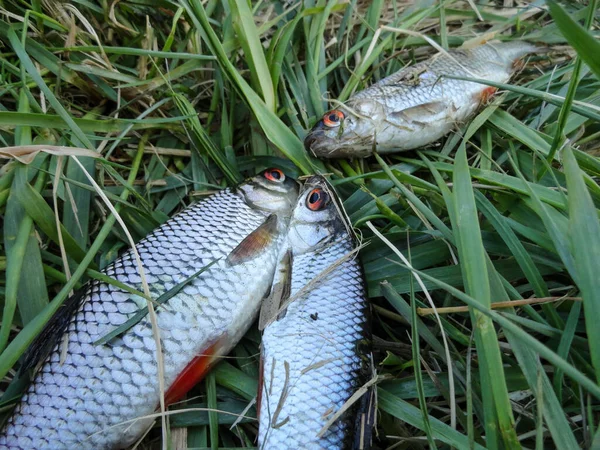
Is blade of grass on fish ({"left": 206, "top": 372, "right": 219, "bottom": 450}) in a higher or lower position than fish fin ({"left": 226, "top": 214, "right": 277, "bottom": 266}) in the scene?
lower

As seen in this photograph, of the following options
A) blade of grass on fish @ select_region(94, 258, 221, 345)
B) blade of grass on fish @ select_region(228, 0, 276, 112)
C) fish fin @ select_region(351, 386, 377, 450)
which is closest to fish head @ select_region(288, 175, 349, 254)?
blade of grass on fish @ select_region(94, 258, 221, 345)

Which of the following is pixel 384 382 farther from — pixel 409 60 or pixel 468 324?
pixel 409 60

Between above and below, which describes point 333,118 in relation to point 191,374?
above

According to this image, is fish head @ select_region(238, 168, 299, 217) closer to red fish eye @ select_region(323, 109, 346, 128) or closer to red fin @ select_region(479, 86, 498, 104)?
red fish eye @ select_region(323, 109, 346, 128)

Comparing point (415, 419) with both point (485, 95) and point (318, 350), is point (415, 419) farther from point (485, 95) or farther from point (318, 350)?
point (485, 95)

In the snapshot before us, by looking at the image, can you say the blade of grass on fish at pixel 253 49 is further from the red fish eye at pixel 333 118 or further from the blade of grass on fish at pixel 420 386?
the blade of grass on fish at pixel 420 386

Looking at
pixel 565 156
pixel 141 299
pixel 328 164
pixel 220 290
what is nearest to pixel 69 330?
pixel 141 299

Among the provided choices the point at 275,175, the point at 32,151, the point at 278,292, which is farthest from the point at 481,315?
the point at 32,151
